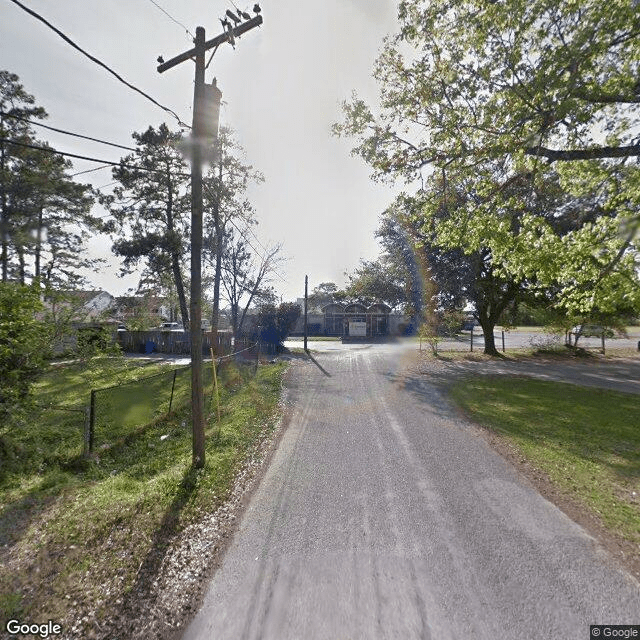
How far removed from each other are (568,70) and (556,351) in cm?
2111

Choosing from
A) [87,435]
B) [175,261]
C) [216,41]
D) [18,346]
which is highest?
[175,261]

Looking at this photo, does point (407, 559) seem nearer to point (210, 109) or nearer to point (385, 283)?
point (210, 109)

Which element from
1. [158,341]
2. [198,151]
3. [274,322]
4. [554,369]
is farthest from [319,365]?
[198,151]

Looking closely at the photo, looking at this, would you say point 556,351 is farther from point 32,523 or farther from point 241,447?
point 32,523

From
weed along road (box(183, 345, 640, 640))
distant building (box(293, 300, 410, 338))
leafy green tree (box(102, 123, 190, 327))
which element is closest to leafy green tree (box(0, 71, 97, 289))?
leafy green tree (box(102, 123, 190, 327))

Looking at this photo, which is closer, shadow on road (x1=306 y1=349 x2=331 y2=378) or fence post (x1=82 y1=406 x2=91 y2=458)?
fence post (x1=82 y1=406 x2=91 y2=458)

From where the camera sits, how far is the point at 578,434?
21.7 ft

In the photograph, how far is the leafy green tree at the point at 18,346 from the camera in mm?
4543

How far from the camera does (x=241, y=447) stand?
606 cm

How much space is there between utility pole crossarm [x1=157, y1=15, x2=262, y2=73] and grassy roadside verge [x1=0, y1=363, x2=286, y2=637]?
649cm

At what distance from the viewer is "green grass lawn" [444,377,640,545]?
4207mm

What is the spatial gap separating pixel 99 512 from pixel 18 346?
111 inches

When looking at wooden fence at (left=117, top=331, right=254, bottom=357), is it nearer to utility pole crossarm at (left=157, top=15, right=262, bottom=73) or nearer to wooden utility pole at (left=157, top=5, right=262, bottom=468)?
wooden utility pole at (left=157, top=5, right=262, bottom=468)

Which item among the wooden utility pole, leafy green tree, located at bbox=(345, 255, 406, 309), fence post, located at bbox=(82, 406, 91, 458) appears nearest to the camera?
the wooden utility pole
